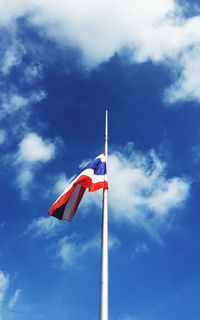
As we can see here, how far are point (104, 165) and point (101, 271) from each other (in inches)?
263

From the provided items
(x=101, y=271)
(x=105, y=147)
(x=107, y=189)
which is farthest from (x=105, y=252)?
(x=105, y=147)

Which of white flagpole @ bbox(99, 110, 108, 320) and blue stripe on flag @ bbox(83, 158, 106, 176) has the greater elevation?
blue stripe on flag @ bbox(83, 158, 106, 176)

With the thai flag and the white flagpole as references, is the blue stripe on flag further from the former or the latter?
the white flagpole

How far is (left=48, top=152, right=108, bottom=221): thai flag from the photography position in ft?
65.8

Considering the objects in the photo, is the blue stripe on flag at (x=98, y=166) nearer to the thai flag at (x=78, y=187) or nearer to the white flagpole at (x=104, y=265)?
the thai flag at (x=78, y=187)

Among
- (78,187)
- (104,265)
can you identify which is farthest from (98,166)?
(104,265)

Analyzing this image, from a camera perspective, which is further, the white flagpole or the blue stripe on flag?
the blue stripe on flag

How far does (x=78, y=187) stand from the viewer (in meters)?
21.3

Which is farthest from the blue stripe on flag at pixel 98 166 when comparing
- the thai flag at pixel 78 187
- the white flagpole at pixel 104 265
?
the white flagpole at pixel 104 265

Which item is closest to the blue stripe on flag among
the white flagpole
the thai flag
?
the thai flag

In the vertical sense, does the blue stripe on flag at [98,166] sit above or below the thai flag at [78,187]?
above

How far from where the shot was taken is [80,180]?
20.1 meters

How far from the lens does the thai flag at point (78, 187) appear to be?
2005cm

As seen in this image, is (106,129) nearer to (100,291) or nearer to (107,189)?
(107,189)
